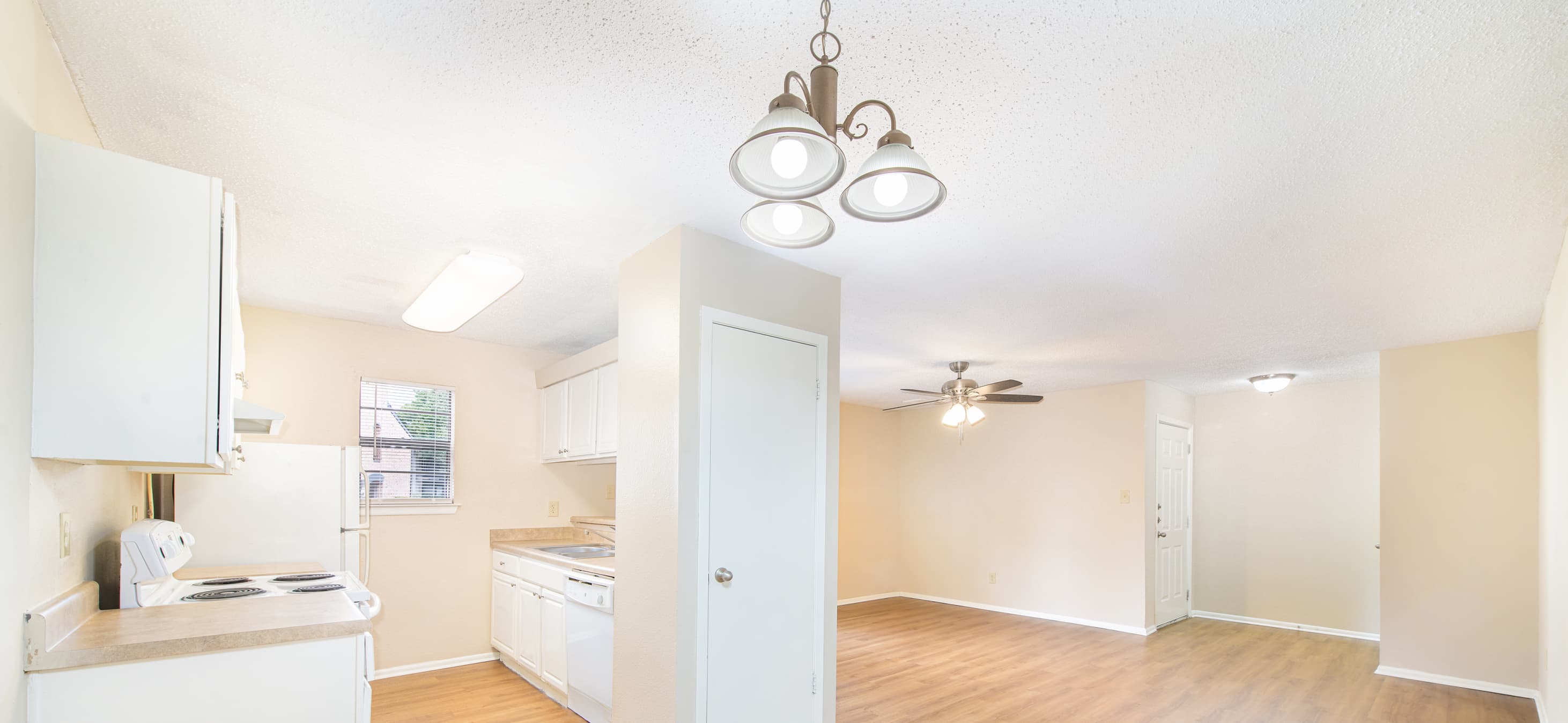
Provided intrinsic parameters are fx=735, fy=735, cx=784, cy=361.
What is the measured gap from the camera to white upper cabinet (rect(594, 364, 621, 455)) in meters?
4.33

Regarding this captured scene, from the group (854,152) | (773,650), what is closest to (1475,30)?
(854,152)

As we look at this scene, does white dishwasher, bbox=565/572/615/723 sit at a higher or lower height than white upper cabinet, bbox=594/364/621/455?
lower

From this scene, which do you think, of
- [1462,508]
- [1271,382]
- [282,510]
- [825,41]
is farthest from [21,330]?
[1271,382]

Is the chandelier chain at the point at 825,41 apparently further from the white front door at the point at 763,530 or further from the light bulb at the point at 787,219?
the white front door at the point at 763,530

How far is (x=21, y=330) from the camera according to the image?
4.98ft

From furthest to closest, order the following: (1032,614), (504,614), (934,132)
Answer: (1032,614) → (504,614) → (934,132)

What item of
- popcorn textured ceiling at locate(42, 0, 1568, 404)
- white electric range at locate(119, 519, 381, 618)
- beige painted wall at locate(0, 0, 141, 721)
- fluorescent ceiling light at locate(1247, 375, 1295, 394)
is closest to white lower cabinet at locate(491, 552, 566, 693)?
white electric range at locate(119, 519, 381, 618)

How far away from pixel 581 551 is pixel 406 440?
1.35m

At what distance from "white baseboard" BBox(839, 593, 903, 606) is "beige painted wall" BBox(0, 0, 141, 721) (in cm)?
693

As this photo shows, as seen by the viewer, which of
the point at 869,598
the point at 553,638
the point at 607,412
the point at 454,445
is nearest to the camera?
the point at 553,638

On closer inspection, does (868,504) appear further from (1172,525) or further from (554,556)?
→ (554,556)

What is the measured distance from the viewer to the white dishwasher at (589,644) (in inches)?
140

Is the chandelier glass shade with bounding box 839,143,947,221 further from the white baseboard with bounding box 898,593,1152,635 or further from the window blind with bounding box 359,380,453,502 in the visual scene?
the white baseboard with bounding box 898,593,1152,635

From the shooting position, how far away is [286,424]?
14.3 ft
